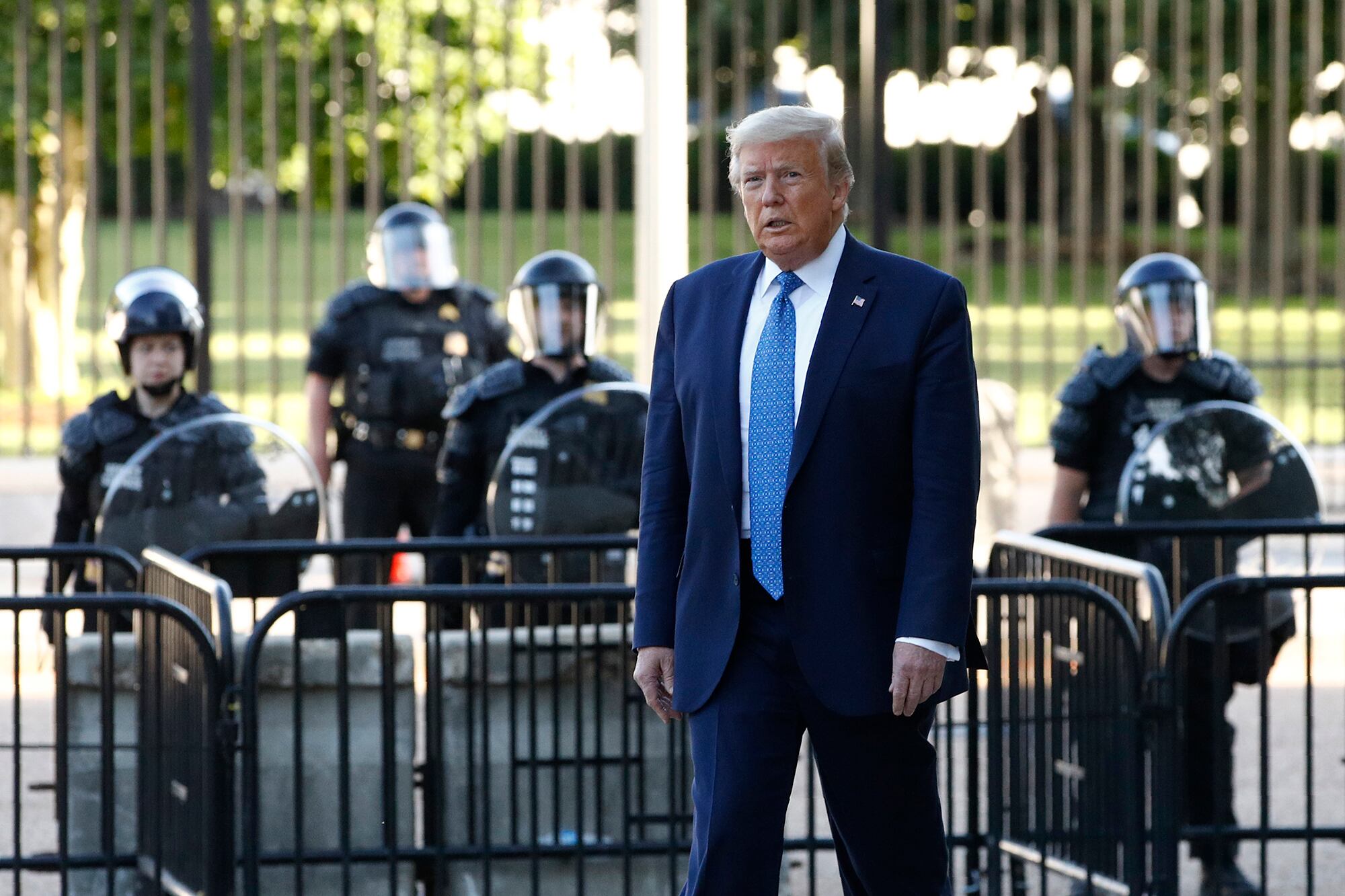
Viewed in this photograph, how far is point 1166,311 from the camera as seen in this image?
5.95m

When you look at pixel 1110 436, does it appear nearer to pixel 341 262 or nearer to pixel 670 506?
pixel 670 506

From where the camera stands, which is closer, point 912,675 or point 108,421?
point 912,675

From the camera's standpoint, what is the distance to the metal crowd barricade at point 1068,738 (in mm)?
4461

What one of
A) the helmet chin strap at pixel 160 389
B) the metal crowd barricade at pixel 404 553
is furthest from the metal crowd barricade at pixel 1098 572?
the helmet chin strap at pixel 160 389

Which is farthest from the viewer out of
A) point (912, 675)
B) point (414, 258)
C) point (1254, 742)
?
point (414, 258)

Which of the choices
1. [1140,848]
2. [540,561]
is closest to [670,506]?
[1140,848]

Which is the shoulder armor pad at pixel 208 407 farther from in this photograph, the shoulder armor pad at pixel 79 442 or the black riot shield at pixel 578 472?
the black riot shield at pixel 578 472

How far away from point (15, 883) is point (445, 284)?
3.87 meters

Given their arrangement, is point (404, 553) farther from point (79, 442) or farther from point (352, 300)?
point (352, 300)

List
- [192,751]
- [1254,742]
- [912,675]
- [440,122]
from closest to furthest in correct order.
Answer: [912,675] → [192,751] → [1254,742] → [440,122]

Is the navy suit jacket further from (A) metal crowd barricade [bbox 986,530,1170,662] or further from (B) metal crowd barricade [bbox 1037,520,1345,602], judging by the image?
(B) metal crowd barricade [bbox 1037,520,1345,602]

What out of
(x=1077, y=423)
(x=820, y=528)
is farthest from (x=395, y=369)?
(x=820, y=528)

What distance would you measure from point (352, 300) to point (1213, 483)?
3312 mm

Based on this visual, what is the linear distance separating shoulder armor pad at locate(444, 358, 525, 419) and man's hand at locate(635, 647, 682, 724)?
2.87 m
